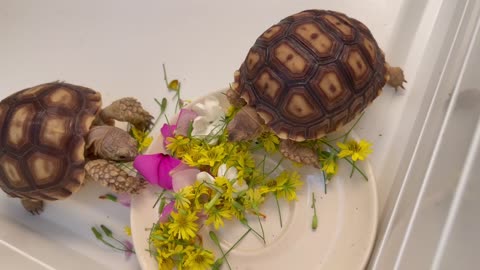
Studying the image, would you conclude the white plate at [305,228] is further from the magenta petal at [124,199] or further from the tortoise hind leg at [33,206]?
the tortoise hind leg at [33,206]

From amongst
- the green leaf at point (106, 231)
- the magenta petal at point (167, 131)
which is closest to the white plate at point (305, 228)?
the magenta petal at point (167, 131)

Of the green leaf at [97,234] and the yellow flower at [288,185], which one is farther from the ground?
the yellow flower at [288,185]

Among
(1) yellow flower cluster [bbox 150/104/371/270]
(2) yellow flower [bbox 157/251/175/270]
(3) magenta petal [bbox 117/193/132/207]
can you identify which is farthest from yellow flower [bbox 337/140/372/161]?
(3) magenta petal [bbox 117/193/132/207]

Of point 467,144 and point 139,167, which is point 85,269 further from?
point 467,144

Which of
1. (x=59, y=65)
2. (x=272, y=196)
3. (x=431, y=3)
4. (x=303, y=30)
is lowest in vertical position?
(x=272, y=196)

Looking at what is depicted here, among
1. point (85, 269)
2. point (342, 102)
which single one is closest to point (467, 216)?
point (342, 102)

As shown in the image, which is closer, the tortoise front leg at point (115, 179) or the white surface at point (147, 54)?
the tortoise front leg at point (115, 179)
